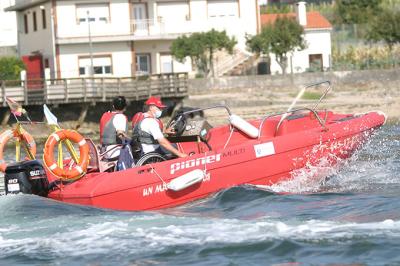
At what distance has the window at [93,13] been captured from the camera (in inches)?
1762

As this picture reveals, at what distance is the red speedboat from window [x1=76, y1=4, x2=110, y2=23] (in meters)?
30.7

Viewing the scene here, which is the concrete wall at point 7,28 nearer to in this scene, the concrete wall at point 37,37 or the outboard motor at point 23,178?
the concrete wall at point 37,37

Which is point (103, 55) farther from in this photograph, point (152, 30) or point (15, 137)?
point (15, 137)

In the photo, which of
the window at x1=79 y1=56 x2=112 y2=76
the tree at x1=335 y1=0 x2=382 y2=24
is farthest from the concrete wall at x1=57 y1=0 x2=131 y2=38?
the tree at x1=335 y1=0 x2=382 y2=24

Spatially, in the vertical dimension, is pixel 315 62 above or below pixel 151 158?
above

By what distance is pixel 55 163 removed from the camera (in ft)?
42.2

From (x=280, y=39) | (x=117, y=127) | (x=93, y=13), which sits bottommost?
(x=117, y=127)

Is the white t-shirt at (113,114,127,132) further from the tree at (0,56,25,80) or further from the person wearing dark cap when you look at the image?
the tree at (0,56,25,80)

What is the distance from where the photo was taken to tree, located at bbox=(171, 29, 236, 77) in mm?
42406

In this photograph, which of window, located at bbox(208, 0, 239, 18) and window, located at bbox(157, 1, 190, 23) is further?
window, located at bbox(208, 0, 239, 18)

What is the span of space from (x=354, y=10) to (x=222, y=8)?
41.2 ft

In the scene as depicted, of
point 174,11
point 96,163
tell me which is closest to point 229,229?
point 96,163

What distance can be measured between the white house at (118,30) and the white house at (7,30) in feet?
28.5

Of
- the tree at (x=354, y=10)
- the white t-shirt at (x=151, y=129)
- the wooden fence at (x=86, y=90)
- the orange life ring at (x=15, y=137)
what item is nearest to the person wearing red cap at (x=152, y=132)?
the white t-shirt at (x=151, y=129)
